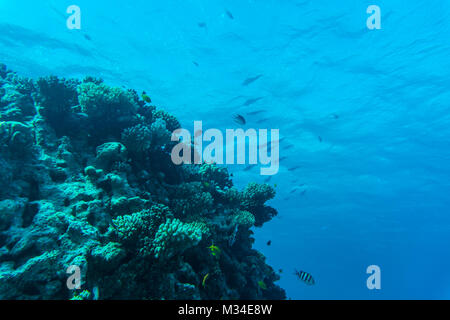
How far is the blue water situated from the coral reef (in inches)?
301

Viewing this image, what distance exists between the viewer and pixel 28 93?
7473 mm

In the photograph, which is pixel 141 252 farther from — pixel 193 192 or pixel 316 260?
pixel 316 260

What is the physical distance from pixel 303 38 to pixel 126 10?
33.1 ft

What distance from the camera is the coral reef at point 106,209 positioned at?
3725 millimetres

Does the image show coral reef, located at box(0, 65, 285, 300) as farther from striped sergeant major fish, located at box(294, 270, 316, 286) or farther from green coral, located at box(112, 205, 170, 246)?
striped sergeant major fish, located at box(294, 270, 316, 286)

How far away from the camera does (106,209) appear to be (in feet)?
15.8

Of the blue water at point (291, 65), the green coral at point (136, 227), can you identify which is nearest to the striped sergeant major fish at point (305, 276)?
the green coral at point (136, 227)

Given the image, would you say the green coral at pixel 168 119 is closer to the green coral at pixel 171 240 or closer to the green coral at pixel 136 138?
the green coral at pixel 136 138

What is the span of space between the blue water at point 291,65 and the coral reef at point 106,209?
7.64 m

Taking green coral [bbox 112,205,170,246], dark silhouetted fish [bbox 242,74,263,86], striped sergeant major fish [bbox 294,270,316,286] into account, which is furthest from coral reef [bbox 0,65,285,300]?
dark silhouetted fish [bbox 242,74,263,86]

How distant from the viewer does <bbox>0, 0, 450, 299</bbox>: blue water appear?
13.4m

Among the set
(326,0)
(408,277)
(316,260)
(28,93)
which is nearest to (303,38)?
(326,0)

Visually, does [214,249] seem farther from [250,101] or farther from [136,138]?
[250,101]
